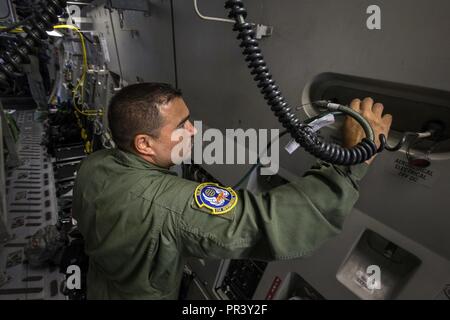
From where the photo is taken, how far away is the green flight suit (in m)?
0.62

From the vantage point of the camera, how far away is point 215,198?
2.20 feet

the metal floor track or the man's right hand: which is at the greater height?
the man's right hand

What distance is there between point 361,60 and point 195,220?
0.59m

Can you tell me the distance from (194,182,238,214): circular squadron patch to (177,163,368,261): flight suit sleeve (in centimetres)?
2

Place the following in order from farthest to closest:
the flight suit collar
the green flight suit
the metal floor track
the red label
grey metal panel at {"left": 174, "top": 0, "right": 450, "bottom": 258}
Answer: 1. the metal floor track
2. the red label
3. the flight suit collar
4. the green flight suit
5. grey metal panel at {"left": 174, "top": 0, "right": 450, "bottom": 258}

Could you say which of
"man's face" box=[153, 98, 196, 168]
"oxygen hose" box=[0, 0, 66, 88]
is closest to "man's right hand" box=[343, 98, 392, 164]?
"man's face" box=[153, 98, 196, 168]

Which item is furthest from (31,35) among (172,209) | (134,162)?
(172,209)

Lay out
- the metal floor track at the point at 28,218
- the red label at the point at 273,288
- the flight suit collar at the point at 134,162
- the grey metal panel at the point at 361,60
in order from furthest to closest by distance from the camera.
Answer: the metal floor track at the point at 28,218, the red label at the point at 273,288, the flight suit collar at the point at 134,162, the grey metal panel at the point at 361,60

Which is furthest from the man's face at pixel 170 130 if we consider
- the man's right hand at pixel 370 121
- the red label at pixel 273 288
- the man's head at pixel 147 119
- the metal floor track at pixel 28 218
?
the metal floor track at pixel 28 218

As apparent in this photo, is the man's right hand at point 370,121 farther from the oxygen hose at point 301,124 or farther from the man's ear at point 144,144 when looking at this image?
the man's ear at point 144,144

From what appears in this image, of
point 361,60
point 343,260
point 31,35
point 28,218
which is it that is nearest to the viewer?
point 361,60

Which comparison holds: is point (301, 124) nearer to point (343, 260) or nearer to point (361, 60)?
point (361, 60)

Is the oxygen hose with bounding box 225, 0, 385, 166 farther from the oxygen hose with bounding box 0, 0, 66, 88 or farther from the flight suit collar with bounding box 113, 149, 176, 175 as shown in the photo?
the oxygen hose with bounding box 0, 0, 66, 88

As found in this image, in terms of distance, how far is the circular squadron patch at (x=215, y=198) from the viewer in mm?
658
